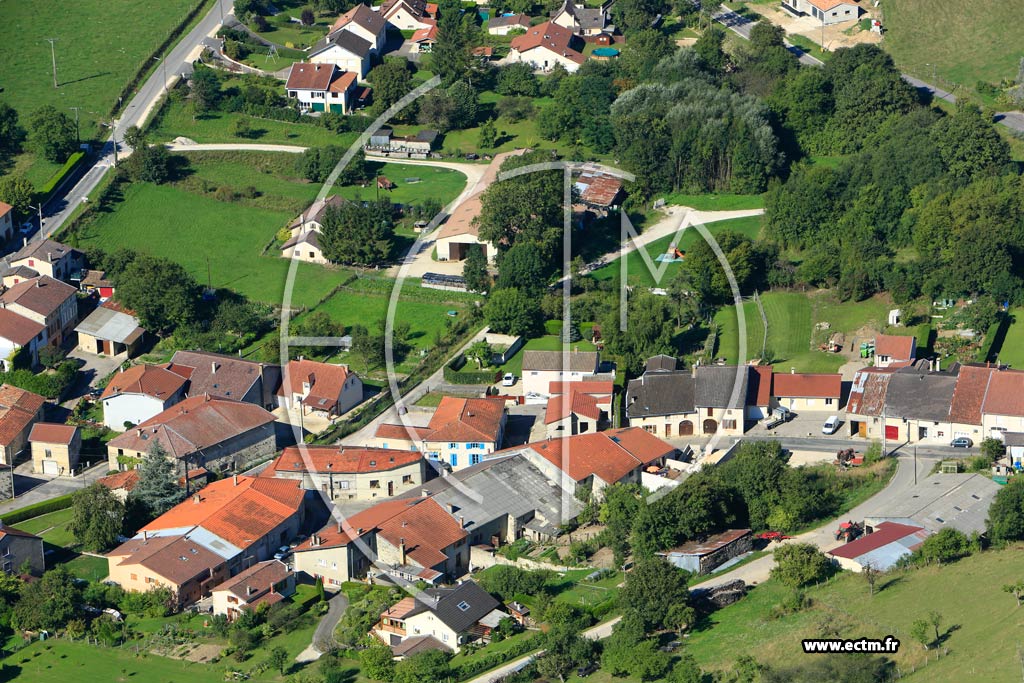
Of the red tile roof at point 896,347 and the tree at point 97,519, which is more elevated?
the red tile roof at point 896,347

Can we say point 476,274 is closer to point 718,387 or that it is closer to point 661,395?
point 661,395

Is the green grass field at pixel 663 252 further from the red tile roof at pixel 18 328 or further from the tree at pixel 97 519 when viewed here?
the tree at pixel 97 519

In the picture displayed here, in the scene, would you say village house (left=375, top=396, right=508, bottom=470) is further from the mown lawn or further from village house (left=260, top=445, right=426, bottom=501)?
the mown lawn

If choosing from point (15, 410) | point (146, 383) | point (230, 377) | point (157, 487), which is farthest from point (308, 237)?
point (157, 487)

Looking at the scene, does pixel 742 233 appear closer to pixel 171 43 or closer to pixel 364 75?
pixel 364 75

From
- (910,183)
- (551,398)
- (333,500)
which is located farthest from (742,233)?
(333,500)

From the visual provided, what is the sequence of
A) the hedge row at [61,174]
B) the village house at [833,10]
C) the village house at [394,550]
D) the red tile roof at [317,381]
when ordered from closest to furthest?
the village house at [394,550] < the red tile roof at [317,381] < the hedge row at [61,174] < the village house at [833,10]

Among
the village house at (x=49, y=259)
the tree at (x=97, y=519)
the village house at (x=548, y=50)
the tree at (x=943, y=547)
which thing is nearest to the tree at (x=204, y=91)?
the village house at (x=49, y=259)
